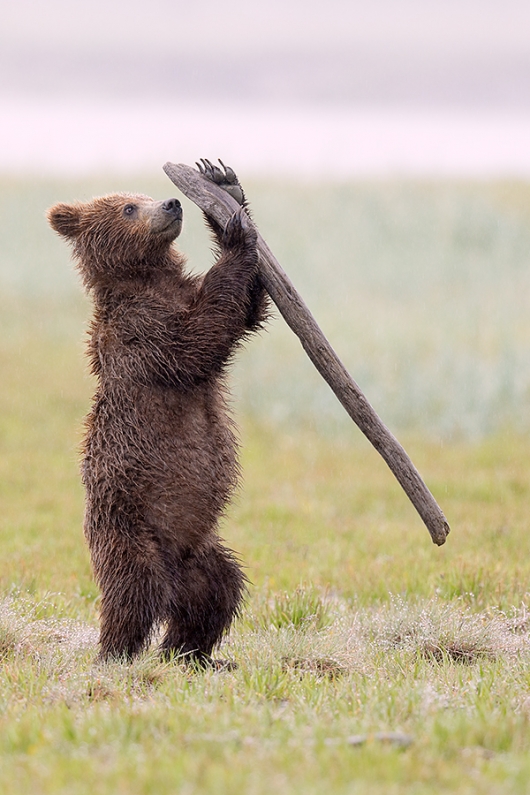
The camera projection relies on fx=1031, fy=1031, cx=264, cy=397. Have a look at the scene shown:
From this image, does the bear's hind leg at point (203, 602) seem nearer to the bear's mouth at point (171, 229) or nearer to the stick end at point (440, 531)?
the stick end at point (440, 531)

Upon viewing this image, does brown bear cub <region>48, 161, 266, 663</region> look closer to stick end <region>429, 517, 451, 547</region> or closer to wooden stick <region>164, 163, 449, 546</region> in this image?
wooden stick <region>164, 163, 449, 546</region>

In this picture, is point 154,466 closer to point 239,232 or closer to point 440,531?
point 239,232

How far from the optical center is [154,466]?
5195mm

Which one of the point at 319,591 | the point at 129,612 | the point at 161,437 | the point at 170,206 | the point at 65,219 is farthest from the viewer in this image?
the point at 319,591

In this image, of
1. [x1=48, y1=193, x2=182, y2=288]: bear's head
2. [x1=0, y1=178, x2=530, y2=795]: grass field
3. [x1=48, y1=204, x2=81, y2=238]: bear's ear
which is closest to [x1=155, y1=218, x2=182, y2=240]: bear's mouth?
[x1=48, y1=193, x2=182, y2=288]: bear's head

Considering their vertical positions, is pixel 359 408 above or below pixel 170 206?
below

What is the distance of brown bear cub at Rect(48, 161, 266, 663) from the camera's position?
17.0ft

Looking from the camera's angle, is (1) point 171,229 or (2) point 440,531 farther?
(1) point 171,229

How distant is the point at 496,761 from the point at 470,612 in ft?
9.95

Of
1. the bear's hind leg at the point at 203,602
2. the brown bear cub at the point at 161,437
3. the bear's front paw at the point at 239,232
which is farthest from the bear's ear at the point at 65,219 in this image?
the bear's hind leg at the point at 203,602

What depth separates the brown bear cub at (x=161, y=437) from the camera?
518 cm

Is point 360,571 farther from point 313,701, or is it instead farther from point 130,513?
point 313,701

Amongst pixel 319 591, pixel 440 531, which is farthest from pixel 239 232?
pixel 319 591

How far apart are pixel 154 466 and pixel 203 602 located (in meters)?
0.76
